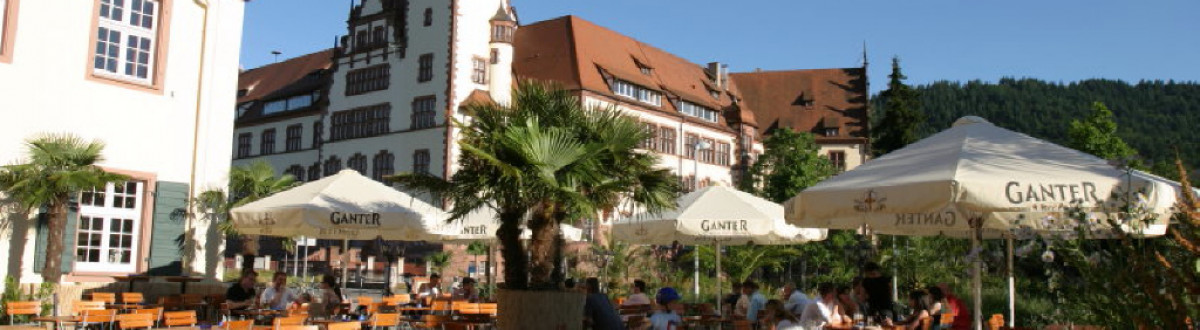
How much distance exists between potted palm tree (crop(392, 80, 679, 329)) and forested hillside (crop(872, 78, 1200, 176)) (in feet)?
412

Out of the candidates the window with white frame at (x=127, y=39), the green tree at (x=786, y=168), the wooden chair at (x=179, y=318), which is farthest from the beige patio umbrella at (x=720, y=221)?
the green tree at (x=786, y=168)

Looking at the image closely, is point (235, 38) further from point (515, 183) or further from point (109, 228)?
point (515, 183)

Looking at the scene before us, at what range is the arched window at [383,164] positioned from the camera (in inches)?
1975

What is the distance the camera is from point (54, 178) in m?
15.5

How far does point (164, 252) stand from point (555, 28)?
39.5 meters

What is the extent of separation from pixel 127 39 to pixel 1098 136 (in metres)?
46.8

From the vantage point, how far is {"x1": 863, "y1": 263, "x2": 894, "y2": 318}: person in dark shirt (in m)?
11.5

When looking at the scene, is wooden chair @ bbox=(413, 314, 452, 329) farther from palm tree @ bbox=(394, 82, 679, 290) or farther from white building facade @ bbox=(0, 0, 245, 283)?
white building facade @ bbox=(0, 0, 245, 283)

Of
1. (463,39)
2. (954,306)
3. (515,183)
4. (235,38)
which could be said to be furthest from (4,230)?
(463,39)

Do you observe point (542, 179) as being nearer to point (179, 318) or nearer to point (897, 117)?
point (179, 318)

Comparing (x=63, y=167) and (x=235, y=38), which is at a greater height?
(x=235, y=38)

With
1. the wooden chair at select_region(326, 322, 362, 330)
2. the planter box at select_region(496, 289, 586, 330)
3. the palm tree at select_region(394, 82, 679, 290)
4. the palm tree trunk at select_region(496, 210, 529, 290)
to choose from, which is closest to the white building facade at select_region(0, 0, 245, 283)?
the palm tree at select_region(394, 82, 679, 290)

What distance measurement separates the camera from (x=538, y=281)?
10922mm

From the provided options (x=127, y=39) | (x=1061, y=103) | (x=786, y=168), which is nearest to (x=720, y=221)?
(x=127, y=39)
